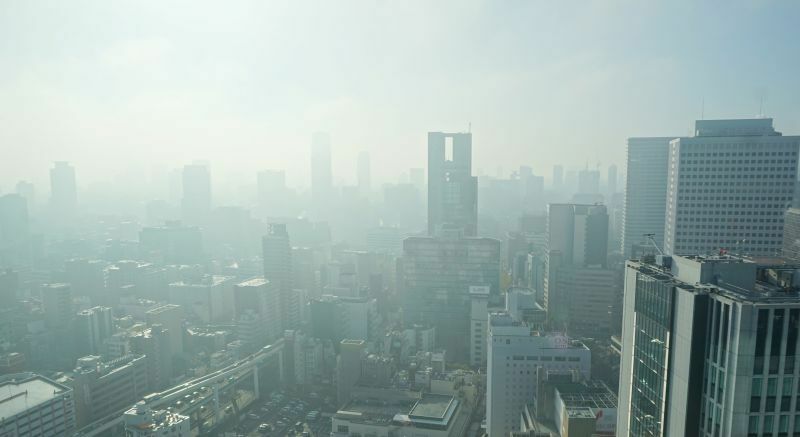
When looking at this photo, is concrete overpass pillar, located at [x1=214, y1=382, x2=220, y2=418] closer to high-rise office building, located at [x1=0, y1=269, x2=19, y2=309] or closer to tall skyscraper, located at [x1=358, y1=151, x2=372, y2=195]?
high-rise office building, located at [x1=0, y1=269, x2=19, y2=309]

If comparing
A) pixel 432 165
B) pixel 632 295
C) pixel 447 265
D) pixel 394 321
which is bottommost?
pixel 394 321

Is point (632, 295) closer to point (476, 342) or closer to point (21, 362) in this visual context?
point (476, 342)

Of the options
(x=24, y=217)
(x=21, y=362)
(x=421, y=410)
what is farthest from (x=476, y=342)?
(x=24, y=217)

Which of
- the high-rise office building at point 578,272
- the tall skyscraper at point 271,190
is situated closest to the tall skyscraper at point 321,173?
the tall skyscraper at point 271,190

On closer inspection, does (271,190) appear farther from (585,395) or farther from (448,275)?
(585,395)

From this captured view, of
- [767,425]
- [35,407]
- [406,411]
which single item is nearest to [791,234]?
[406,411]

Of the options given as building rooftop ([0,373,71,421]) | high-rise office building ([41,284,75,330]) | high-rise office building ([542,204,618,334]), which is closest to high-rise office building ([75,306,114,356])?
high-rise office building ([41,284,75,330])
